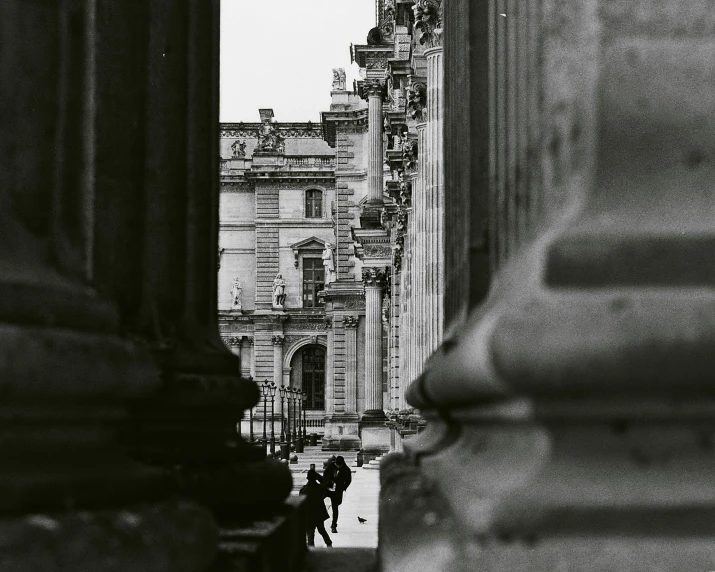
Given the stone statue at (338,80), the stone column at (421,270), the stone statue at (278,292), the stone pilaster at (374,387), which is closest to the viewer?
the stone column at (421,270)

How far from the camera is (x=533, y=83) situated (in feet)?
6.92

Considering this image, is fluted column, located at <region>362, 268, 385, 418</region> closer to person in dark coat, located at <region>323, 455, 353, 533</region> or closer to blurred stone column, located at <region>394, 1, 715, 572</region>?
person in dark coat, located at <region>323, 455, 353, 533</region>

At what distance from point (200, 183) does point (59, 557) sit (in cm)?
194

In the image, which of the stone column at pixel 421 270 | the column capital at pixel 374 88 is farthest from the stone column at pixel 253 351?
the stone column at pixel 421 270

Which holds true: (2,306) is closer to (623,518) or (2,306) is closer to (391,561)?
(391,561)

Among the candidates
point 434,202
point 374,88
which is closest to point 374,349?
point 374,88

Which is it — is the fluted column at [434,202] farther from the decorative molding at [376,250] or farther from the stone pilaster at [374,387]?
the decorative molding at [376,250]

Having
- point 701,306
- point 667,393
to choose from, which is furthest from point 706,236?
point 667,393

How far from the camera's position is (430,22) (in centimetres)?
1673

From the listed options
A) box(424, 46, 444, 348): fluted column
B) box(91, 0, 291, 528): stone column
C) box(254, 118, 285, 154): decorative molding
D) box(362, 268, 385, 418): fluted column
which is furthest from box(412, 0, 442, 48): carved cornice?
box(254, 118, 285, 154): decorative molding

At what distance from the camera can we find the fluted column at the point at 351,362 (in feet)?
160

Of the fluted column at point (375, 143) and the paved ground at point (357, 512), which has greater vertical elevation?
the fluted column at point (375, 143)

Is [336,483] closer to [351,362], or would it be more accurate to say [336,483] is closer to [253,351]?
[351,362]

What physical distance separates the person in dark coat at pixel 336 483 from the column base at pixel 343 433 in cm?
2912
